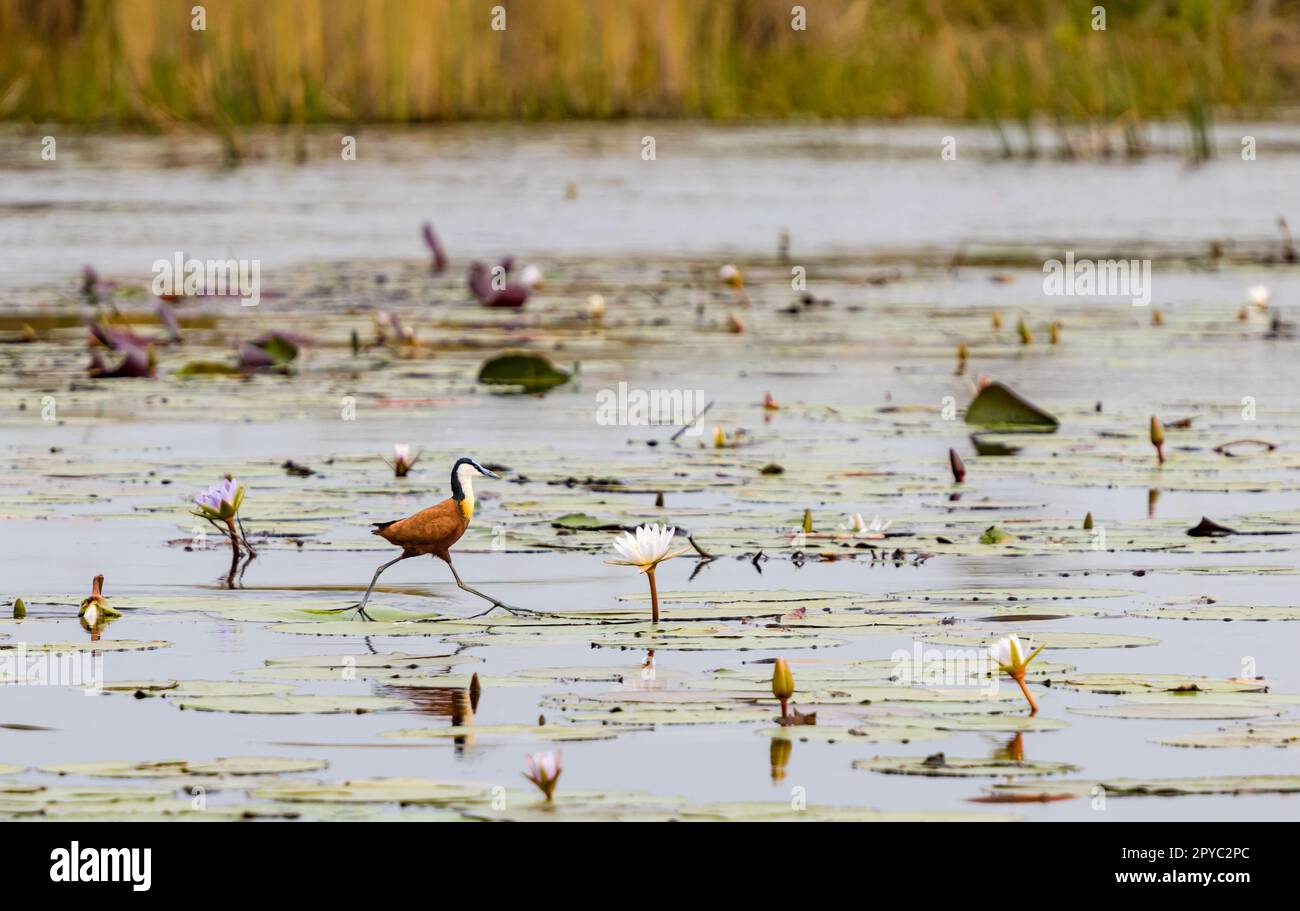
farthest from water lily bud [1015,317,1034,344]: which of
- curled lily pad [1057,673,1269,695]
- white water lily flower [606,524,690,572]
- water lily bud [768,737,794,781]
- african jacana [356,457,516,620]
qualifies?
water lily bud [768,737,794,781]

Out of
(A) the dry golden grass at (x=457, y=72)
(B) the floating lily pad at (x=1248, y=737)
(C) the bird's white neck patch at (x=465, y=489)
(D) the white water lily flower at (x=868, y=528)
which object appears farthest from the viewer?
(A) the dry golden grass at (x=457, y=72)

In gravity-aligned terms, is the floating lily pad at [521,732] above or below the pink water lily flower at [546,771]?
above

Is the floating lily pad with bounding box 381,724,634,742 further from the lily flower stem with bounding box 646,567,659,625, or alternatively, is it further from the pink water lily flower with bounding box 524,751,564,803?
the lily flower stem with bounding box 646,567,659,625

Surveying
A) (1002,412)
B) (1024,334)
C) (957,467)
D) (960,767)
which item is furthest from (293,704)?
(1024,334)

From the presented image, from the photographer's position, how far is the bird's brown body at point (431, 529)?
4.32 metres

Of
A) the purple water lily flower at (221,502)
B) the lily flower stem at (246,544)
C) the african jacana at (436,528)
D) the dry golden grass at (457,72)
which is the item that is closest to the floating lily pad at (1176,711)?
the african jacana at (436,528)

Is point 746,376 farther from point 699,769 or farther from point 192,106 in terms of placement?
point 192,106

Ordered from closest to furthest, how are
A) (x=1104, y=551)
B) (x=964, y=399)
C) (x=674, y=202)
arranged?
1. (x=1104, y=551)
2. (x=964, y=399)
3. (x=674, y=202)

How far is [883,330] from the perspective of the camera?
31.9 ft

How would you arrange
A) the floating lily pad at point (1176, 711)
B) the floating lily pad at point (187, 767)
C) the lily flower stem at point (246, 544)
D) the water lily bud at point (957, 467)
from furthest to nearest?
1. the water lily bud at point (957, 467)
2. the lily flower stem at point (246, 544)
3. the floating lily pad at point (1176, 711)
4. the floating lily pad at point (187, 767)

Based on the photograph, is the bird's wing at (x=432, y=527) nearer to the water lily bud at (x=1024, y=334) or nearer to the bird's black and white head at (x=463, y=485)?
the bird's black and white head at (x=463, y=485)

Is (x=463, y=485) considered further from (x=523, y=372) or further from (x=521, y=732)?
(x=523, y=372)
